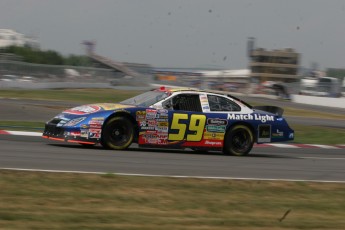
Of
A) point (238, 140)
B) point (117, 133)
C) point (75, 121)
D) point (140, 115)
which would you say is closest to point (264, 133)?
point (238, 140)

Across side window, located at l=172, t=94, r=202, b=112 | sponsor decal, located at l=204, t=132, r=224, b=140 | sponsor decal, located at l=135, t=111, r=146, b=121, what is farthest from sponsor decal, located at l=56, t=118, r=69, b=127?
sponsor decal, located at l=204, t=132, r=224, b=140

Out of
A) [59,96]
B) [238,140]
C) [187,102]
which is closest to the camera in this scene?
[187,102]

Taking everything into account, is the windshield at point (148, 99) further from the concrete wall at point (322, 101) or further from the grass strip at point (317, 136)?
the concrete wall at point (322, 101)

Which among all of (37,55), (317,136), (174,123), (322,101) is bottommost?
(317,136)

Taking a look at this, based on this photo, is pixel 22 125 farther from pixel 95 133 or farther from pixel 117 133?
pixel 95 133

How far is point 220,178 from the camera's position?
9.56m

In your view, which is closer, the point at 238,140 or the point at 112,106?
the point at 112,106

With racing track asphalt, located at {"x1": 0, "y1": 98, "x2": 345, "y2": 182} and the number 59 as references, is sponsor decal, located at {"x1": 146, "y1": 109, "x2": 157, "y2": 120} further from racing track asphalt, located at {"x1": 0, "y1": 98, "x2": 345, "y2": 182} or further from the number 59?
racing track asphalt, located at {"x1": 0, "y1": 98, "x2": 345, "y2": 182}

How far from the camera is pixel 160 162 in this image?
443 inches

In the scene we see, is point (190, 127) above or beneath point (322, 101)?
above

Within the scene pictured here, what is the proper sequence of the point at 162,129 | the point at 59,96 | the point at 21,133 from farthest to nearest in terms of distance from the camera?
the point at 59,96, the point at 21,133, the point at 162,129

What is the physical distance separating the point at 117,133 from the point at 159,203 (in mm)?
5500

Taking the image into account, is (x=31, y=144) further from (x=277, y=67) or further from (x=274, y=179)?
(x=277, y=67)

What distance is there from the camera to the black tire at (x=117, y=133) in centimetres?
1238
